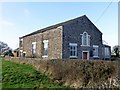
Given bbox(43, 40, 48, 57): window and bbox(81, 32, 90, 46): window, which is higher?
bbox(81, 32, 90, 46): window

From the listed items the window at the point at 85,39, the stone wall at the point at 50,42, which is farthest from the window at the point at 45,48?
the window at the point at 85,39

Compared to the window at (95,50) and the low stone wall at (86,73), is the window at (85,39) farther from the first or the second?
the low stone wall at (86,73)

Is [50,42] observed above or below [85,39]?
below

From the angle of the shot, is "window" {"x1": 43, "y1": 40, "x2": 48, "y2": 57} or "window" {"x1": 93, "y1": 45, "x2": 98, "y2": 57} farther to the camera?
"window" {"x1": 93, "y1": 45, "x2": 98, "y2": 57}

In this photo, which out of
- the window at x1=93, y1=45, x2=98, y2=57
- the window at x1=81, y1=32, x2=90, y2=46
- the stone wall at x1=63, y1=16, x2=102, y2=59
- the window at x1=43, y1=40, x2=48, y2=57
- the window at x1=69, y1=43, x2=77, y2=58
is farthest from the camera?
the window at x1=93, y1=45, x2=98, y2=57

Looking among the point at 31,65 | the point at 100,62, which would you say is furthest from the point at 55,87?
the point at 31,65

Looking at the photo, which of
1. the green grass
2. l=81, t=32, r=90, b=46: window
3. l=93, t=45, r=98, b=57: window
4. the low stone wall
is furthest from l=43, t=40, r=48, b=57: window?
the low stone wall

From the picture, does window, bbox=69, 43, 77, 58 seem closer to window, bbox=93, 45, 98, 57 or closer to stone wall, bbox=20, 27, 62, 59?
stone wall, bbox=20, 27, 62, 59

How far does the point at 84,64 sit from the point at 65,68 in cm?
216

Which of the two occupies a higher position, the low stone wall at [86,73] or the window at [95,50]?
the window at [95,50]

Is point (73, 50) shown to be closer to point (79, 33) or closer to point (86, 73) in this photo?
point (79, 33)

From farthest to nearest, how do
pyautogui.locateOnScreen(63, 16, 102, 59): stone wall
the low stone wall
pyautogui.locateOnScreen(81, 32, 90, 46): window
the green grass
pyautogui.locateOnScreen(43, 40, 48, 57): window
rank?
pyautogui.locateOnScreen(43, 40, 48, 57): window, pyautogui.locateOnScreen(81, 32, 90, 46): window, pyautogui.locateOnScreen(63, 16, 102, 59): stone wall, the green grass, the low stone wall

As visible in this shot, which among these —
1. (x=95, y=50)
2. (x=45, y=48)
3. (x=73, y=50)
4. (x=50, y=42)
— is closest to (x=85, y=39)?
(x=95, y=50)

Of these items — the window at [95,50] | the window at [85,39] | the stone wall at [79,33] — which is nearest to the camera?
the stone wall at [79,33]
